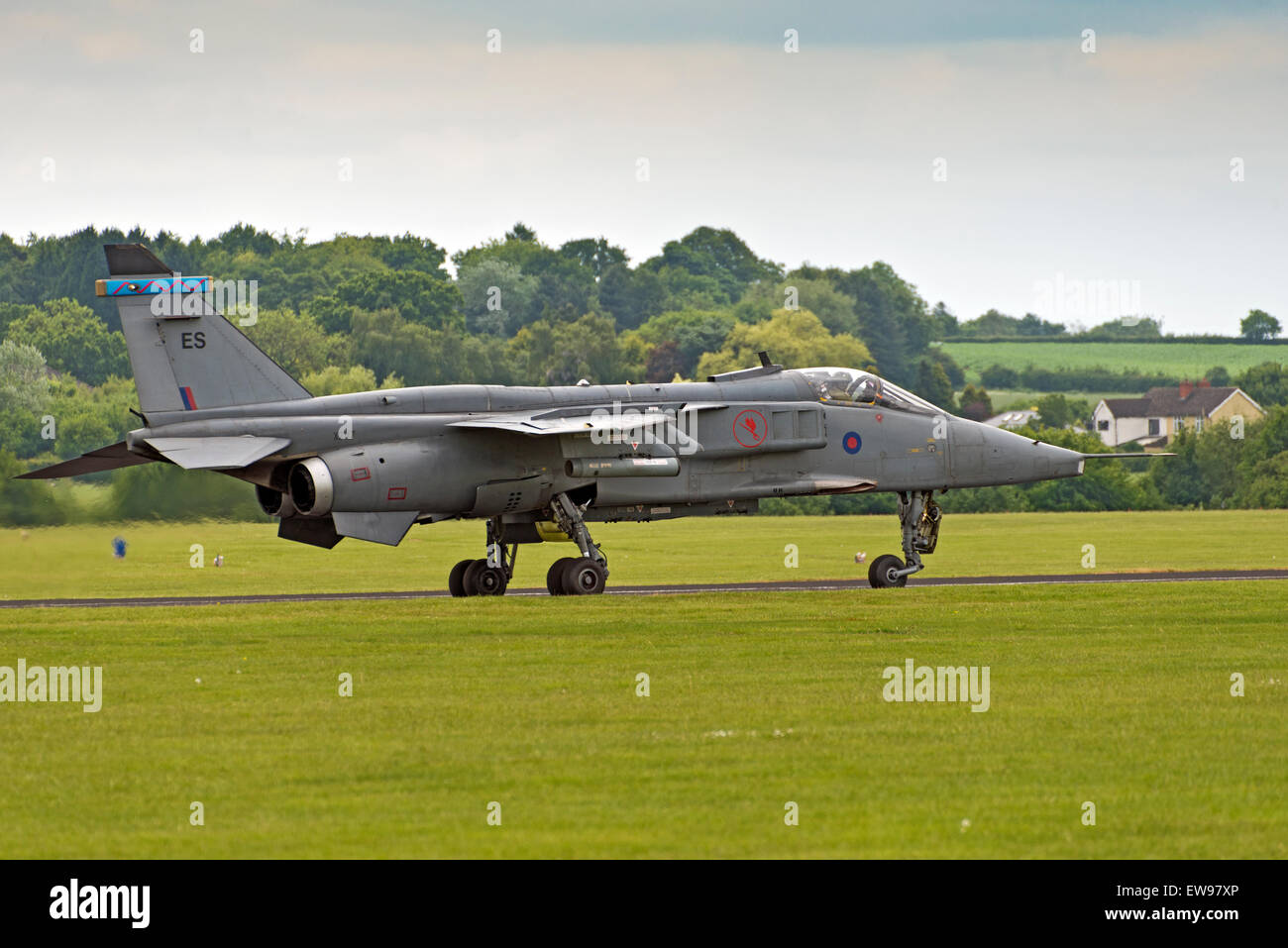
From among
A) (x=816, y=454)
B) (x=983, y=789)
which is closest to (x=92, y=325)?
(x=816, y=454)

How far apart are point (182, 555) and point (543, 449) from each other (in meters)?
23.0

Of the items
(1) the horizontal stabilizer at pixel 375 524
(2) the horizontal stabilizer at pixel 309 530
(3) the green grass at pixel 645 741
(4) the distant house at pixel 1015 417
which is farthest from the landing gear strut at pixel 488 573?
(4) the distant house at pixel 1015 417

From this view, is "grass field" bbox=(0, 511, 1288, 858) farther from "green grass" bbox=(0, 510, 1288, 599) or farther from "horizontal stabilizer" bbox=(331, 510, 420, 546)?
"horizontal stabilizer" bbox=(331, 510, 420, 546)

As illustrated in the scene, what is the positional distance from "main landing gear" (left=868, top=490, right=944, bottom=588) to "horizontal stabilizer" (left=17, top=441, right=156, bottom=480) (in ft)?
41.7

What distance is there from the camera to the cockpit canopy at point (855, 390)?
3206cm

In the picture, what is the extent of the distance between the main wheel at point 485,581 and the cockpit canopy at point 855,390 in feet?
21.3

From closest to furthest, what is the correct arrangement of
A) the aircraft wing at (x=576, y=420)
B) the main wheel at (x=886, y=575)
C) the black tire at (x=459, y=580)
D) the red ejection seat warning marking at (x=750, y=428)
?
the aircraft wing at (x=576, y=420), the black tire at (x=459, y=580), the red ejection seat warning marking at (x=750, y=428), the main wheel at (x=886, y=575)

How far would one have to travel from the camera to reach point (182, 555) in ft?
163

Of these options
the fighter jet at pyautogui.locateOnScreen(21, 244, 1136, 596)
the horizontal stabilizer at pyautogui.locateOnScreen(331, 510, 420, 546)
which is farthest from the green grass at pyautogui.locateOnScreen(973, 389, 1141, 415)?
the horizontal stabilizer at pyautogui.locateOnScreen(331, 510, 420, 546)

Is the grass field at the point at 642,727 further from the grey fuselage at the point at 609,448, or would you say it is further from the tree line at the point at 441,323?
the tree line at the point at 441,323

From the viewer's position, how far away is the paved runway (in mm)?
30375
